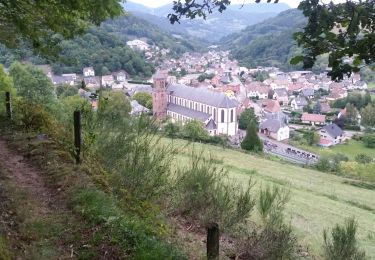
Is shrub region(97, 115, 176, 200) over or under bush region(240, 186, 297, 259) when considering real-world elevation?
over

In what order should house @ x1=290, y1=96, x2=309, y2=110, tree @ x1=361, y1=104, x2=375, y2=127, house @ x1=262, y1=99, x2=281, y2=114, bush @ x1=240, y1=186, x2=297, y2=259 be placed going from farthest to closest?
1. house @ x1=290, y1=96, x2=309, y2=110
2. house @ x1=262, y1=99, x2=281, y2=114
3. tree @ x1=361, y1=104, x2=375, y2=127
4. bush @ x1=240, y1=186, x2=297, y2=259

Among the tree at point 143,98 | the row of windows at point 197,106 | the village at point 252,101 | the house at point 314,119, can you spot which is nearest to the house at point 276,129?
the village at point 252,101

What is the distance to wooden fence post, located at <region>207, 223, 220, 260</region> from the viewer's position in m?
4.69

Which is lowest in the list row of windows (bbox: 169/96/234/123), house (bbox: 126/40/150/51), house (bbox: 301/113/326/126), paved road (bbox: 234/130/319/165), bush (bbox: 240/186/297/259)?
paved road (bbox: 234/130/319/165)

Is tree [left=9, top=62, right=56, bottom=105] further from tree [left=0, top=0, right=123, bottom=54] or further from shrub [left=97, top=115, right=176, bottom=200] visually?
shrub [left=97, top=115, right=176, bottom=200]

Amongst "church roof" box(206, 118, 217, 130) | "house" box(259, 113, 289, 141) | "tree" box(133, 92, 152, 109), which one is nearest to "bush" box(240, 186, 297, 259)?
"house" box(259, 113, 289, 141)

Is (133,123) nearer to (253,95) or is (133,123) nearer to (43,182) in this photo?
(43,182)

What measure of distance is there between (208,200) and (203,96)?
62424 mm

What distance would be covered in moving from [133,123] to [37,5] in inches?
101

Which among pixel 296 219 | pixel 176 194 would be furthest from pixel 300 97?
pixel 176 194

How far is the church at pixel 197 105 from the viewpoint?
Answer: 2539 inches

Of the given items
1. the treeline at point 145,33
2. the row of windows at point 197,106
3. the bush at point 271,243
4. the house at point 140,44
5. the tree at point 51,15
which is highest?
the treeline at point 145,33

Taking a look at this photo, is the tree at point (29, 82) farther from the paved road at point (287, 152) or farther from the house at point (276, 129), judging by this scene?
the house at point (276, 129)

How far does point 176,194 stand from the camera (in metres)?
7.65
